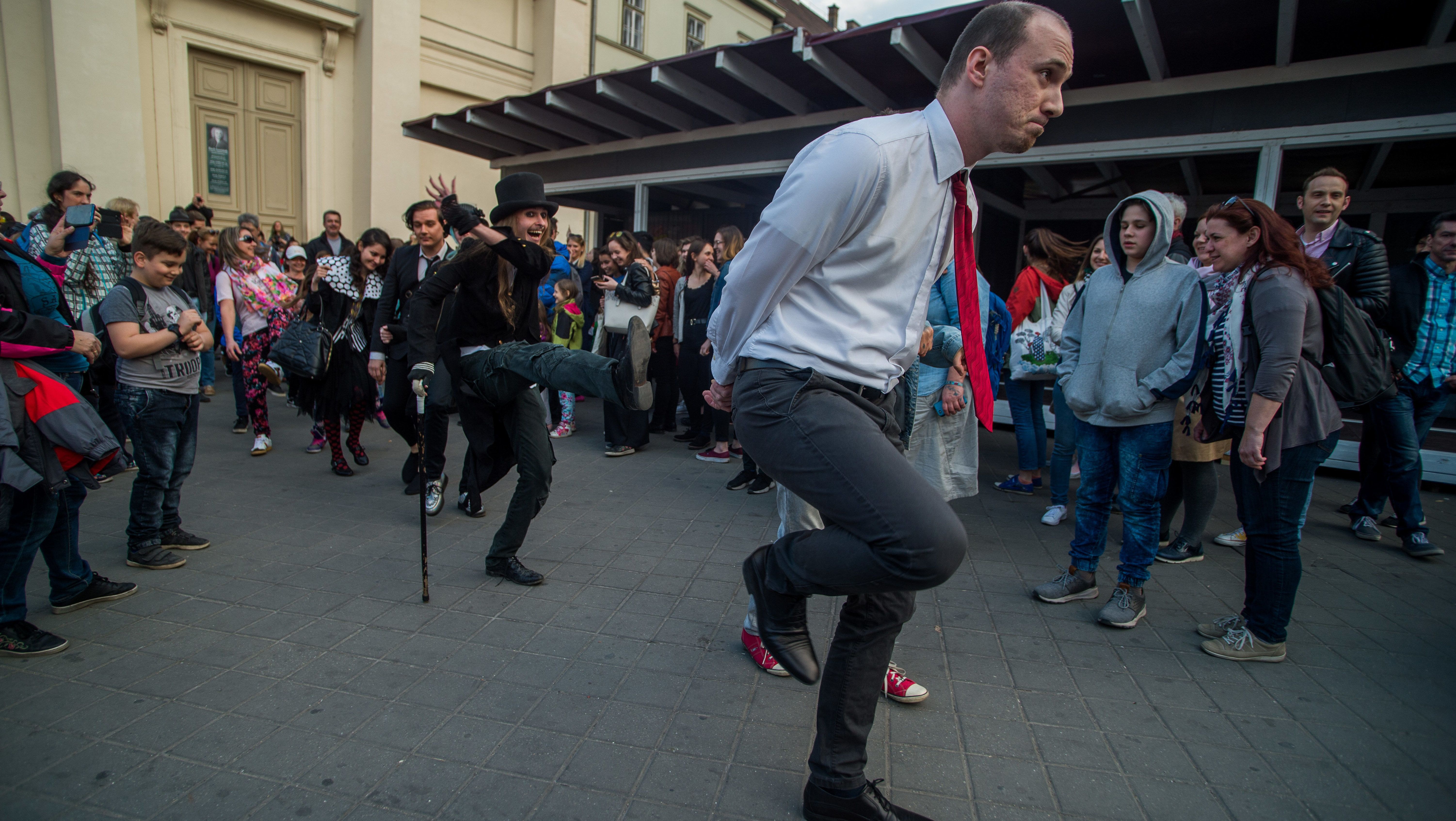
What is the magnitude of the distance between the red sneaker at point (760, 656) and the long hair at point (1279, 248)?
7.51ft

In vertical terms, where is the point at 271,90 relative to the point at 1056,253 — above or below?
above

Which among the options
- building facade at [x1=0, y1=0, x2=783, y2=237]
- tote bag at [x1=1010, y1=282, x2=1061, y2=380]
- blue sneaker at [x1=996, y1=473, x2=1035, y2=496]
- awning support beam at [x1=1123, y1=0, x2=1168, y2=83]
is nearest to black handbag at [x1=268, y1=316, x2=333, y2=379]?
tote bag at [x1=1010, y1=282, x2=1061, y2=380]

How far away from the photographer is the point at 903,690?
107 inches

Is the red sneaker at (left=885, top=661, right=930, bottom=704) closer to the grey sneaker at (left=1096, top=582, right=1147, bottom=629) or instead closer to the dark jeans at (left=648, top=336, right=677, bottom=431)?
the grey sneaker at (left=1096, top=582, right=1147, bottom=629)

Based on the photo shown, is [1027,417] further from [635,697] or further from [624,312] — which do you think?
[635,697]

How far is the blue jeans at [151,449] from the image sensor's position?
150 inches

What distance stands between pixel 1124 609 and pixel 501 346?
10.8 feet

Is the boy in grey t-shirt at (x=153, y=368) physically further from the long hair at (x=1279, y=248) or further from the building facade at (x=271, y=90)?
the building facade at (x=271, y=90)

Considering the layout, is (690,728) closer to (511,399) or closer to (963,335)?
(963,335)

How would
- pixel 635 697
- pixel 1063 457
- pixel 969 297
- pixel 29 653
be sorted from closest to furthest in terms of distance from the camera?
Result: pixel 969 297, pixel 635 697, pixel 29 653, pixel 1063 457

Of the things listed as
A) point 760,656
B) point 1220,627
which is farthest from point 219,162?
Answer: point 1220,627

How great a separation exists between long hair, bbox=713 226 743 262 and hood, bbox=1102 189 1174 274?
3.40 metres

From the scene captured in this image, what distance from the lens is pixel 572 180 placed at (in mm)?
12523

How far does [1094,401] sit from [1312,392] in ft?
2.79
